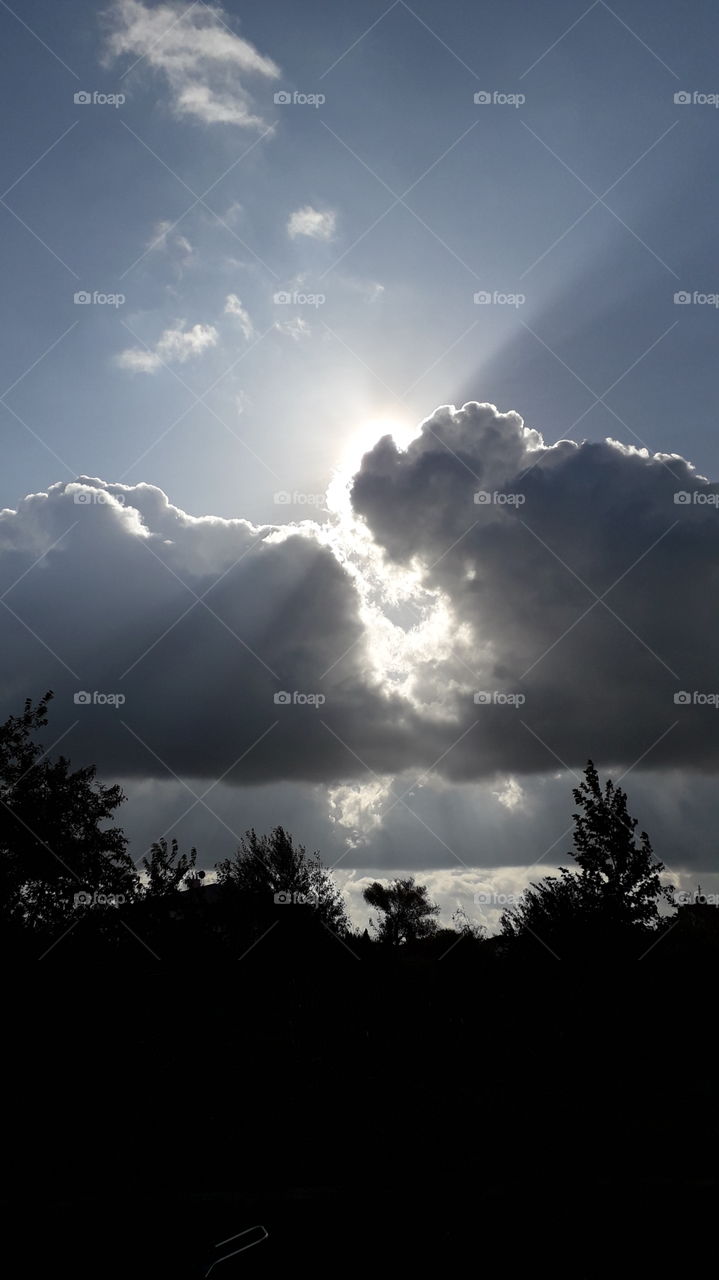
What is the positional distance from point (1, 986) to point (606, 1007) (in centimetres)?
944

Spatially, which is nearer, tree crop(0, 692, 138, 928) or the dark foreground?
the dark foreground

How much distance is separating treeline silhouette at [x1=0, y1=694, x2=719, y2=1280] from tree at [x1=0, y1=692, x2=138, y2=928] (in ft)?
43.2

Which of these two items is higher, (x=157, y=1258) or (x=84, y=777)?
(x=84, y=777)

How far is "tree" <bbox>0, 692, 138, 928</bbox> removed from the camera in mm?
28703

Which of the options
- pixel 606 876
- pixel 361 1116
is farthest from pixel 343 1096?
pixel 606 876

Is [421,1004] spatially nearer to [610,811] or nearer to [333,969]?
[333,969]

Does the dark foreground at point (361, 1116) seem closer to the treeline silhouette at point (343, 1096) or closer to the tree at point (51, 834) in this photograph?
the treeline silhouette at point (343, 1096)

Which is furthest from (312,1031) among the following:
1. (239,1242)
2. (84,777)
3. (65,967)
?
(84,777)

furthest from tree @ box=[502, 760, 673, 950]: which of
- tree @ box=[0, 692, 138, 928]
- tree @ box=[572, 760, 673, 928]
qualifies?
tree @ box=[0, 692, 138, 928]

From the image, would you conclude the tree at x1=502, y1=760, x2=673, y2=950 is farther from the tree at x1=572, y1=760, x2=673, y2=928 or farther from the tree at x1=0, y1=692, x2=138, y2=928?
the tree at x1=0, y1=692, x2=138, y2=928

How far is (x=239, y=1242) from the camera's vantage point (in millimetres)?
7738

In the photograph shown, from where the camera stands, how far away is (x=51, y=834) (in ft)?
98.1

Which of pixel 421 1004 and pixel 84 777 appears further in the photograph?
pixel 84 777

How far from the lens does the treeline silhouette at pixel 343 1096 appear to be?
26.5 feet
